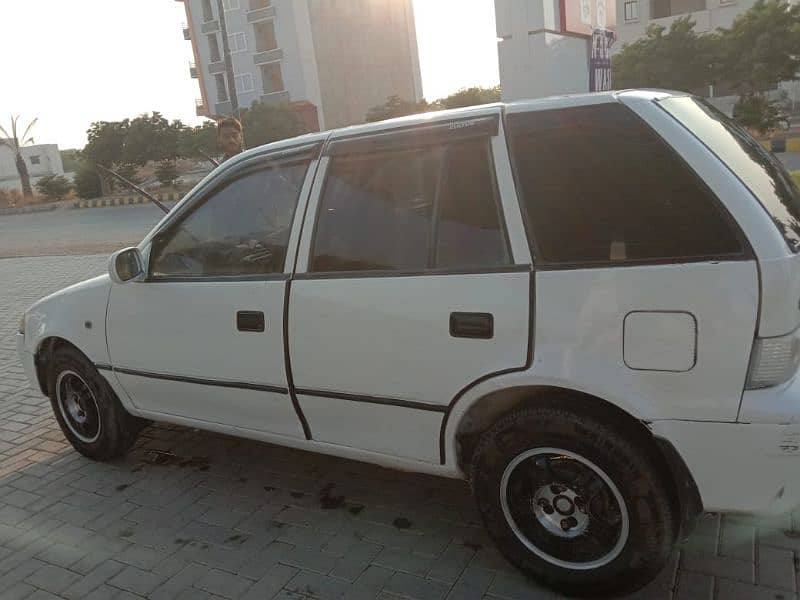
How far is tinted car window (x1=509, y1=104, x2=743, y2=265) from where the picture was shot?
219 centimetres

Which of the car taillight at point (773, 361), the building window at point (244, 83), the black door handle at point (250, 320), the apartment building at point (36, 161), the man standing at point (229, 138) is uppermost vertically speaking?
the building window at point (244, 83)

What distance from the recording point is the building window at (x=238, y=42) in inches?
2003

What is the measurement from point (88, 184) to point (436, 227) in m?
43.3

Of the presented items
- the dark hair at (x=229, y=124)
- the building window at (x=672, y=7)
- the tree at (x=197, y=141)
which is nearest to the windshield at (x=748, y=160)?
the dark hair at (x=229, y=124)

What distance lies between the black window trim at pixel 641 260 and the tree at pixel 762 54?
27.6 m

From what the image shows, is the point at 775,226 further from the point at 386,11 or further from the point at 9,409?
the point at 386,11

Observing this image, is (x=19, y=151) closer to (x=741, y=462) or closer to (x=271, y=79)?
(x=271, y=79)

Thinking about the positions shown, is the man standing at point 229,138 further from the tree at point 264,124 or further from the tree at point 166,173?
the tree at point 166,173

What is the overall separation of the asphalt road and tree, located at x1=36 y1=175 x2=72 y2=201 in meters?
13.9

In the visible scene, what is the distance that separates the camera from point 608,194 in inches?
93.1

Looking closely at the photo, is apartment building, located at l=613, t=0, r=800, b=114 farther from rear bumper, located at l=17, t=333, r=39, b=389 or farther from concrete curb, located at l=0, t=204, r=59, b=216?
rear bumper, located at l=17, t=333, r=39, b=389

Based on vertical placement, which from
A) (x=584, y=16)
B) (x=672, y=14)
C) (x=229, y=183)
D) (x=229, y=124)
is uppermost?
(x=672, y=14)

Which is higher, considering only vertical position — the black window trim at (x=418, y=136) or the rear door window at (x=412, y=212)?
the black window trim at (x=418, y=136)

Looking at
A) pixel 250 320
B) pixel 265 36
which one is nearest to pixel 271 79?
pixel 265 36
